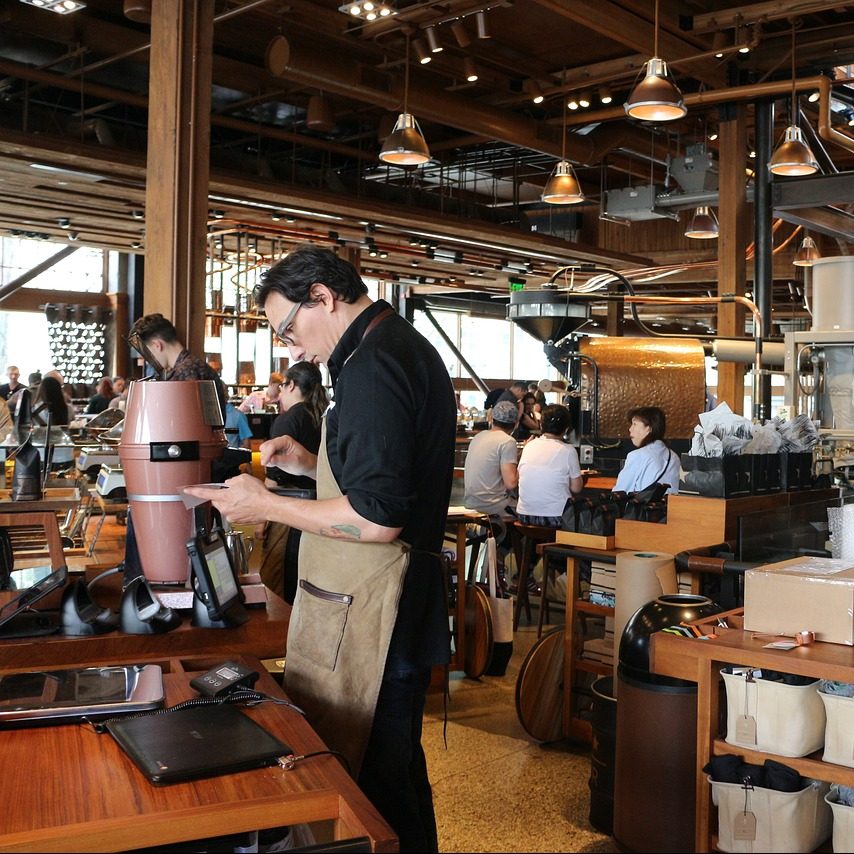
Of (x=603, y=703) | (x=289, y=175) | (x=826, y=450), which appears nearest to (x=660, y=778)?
(x=603, y=703)

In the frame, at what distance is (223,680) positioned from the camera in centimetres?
201

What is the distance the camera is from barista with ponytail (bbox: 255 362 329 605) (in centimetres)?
449

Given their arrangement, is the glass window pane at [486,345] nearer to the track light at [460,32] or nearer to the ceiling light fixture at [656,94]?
the track light at [460,32]

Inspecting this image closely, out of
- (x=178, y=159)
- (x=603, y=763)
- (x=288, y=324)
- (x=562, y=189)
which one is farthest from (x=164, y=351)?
(x=562, y=189)

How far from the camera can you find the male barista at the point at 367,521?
208cm


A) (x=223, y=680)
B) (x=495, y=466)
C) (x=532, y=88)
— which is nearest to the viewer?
(x=223, y=680)

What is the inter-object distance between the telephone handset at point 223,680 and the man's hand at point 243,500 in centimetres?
32

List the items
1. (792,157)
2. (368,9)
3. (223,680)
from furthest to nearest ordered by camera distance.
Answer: (792,157), (368,9), (223,680)

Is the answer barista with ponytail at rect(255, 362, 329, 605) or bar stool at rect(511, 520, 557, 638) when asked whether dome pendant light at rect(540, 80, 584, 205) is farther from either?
barista with ponytail at rect(255, 362, 329, 605)

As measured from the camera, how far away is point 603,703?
3.76 meters

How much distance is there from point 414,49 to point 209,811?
6963mm

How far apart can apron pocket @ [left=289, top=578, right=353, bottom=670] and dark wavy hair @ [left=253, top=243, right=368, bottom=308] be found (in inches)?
24.9

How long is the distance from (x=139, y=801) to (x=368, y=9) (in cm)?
527

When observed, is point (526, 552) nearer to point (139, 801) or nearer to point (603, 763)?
point (603, 763)
